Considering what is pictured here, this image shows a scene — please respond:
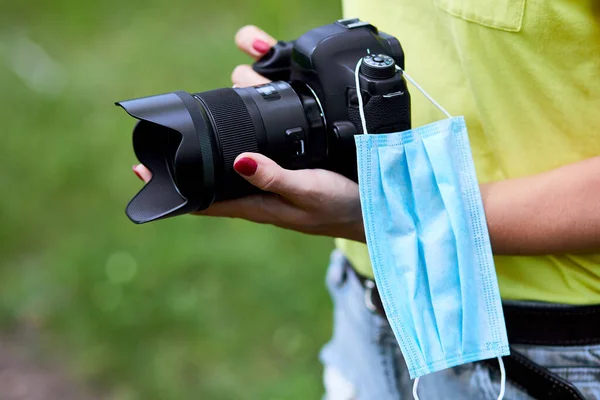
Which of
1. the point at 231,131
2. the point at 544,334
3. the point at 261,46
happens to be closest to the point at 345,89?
the point at 231,131

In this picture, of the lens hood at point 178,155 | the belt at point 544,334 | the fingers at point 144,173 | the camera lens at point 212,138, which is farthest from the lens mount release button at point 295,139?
the belt at point 544,334

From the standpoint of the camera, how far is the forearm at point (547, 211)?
3.16ft

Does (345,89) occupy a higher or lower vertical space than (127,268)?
higher

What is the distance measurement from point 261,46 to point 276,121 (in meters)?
0.27

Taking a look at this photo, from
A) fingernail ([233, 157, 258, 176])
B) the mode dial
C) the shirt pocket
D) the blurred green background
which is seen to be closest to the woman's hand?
fingernail ([233, 157, 258, 176])

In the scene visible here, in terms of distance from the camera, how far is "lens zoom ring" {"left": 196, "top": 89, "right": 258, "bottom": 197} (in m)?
1.04

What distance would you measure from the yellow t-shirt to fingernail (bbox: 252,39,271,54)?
258 millimetres

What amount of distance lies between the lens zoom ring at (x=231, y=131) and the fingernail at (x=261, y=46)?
253 millimetres

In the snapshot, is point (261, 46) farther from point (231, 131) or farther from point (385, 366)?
point (385, 366)

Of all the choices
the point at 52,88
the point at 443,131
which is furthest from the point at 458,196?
the point at 52,88

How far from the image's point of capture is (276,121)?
1.07 meters

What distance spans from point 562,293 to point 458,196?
0.18 metres

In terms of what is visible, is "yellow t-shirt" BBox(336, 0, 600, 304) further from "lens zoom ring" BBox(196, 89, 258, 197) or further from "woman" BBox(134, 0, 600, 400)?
"lens zoom ring" BBox(196, 89, 258, 197)

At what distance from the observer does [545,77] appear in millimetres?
970
